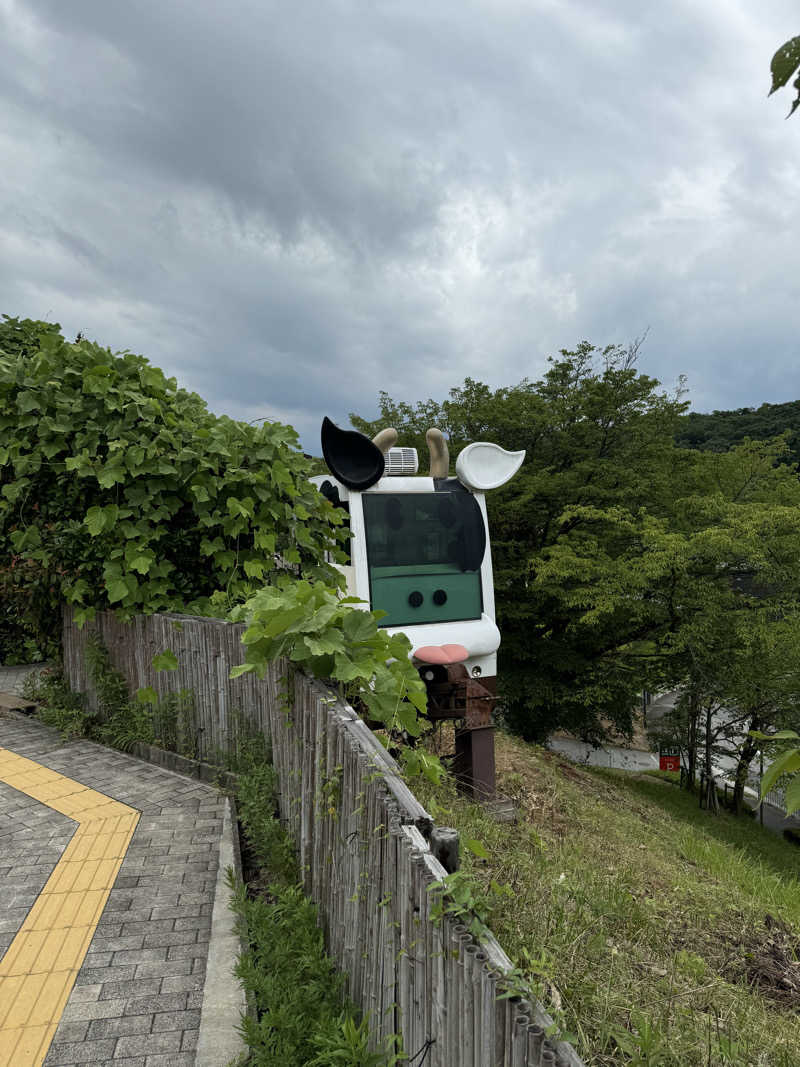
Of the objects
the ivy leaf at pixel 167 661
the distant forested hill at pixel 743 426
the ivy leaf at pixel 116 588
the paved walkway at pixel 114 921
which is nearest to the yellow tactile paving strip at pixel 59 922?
the paved walkway at pixel 114 921

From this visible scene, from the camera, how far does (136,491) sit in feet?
20.0

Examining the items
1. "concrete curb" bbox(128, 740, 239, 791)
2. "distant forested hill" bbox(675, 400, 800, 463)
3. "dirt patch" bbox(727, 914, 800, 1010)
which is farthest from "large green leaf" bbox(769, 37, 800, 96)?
"distant forested hill" bbox(675, 400, 800, 463)

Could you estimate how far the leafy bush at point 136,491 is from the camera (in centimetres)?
603

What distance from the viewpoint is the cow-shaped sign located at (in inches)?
250

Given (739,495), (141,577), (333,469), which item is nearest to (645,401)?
(739,495)

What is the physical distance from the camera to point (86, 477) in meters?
6.29

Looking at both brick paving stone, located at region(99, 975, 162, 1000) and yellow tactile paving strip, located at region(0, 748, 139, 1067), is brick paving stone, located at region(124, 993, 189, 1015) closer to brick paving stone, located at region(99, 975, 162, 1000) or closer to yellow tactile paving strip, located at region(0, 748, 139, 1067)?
brick paving stone, located at region(99, 975, 162, 1000)

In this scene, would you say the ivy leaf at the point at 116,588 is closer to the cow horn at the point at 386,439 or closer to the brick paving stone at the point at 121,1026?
the cow horn at the point at 386,439

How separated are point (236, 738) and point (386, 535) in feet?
8.07

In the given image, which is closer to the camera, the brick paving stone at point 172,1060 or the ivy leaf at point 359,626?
the brick paving stone at point 172,1060

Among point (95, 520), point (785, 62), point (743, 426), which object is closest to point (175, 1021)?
point (785, 62)

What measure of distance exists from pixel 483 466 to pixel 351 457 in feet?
4.79

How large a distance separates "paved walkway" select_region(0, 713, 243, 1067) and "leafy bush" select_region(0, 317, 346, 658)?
1.61 meters

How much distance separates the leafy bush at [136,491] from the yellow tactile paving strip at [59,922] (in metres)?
1.69
